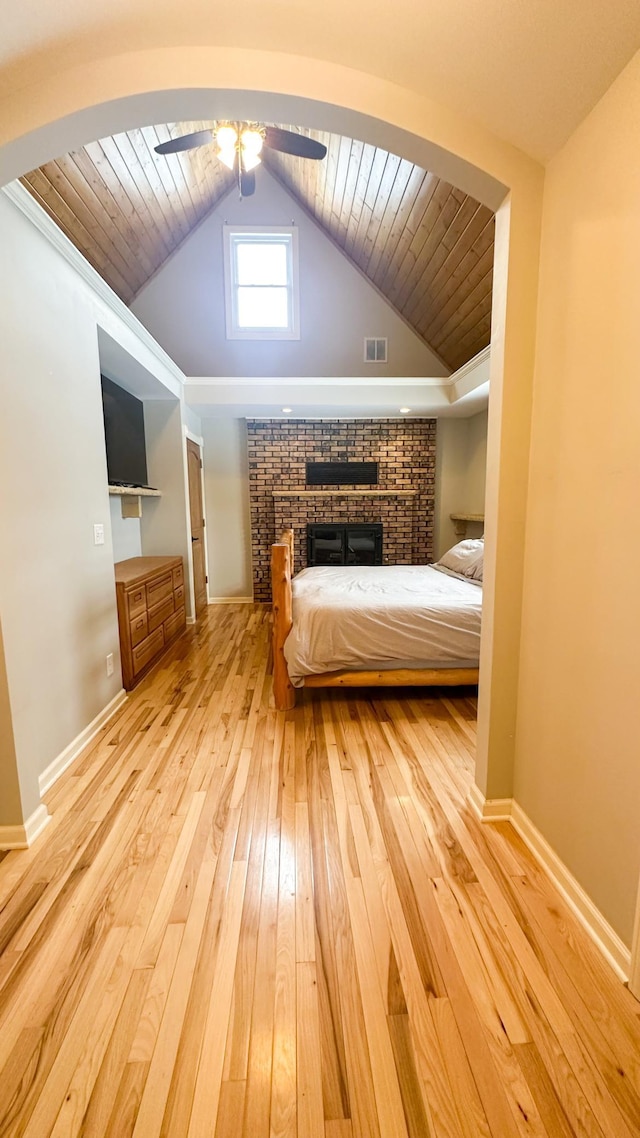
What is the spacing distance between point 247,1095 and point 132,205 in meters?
5.07

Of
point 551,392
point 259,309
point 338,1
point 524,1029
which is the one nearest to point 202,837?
point 524,1029

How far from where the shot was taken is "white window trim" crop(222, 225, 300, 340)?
4.81 m

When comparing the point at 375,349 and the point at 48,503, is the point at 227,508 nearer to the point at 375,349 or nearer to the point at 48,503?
the point at 375,349

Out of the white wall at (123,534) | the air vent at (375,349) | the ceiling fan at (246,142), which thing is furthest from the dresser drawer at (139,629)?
the air vent at (375,349)

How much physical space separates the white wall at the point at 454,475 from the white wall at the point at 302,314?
2.38 ft

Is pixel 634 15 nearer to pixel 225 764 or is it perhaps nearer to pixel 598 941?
pixel 598 941

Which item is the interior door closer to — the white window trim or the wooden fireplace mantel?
the wooden fireplace mantel

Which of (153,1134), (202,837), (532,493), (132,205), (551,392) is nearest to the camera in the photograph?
(153,1134)

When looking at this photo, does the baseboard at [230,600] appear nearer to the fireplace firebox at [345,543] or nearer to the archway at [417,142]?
the fireplace firebox at [345,543]

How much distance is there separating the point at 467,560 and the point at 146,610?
8.80 feet

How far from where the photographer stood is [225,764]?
2.06 metres

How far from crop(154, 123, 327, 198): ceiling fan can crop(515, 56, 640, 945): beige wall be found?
204 centimetres

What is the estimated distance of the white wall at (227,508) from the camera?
17.3 ft

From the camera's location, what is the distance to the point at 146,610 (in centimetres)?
321
